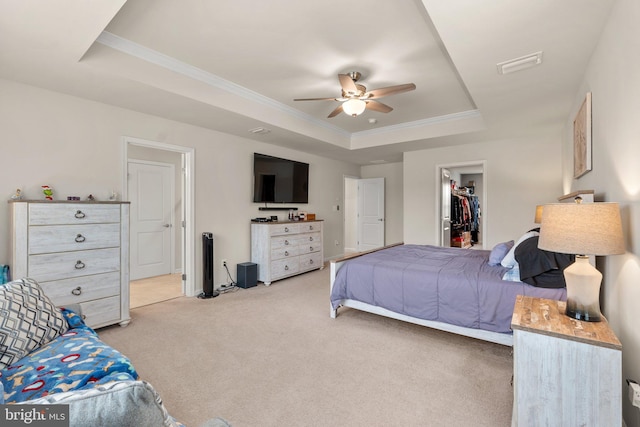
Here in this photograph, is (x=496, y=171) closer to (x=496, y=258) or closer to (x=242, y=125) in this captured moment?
(x=496, y=258)

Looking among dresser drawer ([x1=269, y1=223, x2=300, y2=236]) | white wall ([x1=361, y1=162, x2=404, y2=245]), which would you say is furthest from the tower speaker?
white wall ([x1=361, y1=162, x2=404, y2=245])

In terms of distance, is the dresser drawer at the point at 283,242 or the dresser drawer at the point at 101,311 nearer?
the dresser drawer at the point at 101,311

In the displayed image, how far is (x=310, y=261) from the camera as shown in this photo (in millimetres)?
5457

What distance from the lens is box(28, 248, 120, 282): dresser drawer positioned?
8.38ft

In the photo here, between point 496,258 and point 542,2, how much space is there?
→ 210cm

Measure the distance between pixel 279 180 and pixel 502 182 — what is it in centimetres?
376

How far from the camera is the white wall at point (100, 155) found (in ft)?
8.96

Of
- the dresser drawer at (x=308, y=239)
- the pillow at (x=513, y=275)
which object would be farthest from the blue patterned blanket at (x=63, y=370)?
the dresser drawer at (x=308, y=239)

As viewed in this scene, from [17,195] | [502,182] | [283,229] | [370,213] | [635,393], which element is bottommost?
[635,393]

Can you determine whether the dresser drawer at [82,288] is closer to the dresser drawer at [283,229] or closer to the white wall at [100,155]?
the white wall at [100,155]

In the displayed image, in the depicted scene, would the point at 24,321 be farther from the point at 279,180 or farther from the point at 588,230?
the point at 279,180

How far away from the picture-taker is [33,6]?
1772mm

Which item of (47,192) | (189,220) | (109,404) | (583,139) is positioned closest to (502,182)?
(583,139)

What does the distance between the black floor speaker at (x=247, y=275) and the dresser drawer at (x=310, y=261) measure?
3.13 feet
